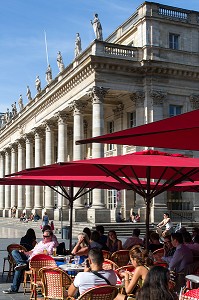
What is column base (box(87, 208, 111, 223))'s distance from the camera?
34531 mm

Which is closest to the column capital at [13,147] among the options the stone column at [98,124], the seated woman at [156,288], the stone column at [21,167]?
the stone column at [21,167]

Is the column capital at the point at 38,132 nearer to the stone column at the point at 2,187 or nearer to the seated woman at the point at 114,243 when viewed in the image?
the stone column at the point at 2,187

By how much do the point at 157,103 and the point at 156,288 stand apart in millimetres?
32442

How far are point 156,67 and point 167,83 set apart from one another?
155cm

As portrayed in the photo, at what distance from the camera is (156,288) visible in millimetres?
4770

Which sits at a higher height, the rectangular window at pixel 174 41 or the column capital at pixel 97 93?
the rectangular window at pixel 174 41

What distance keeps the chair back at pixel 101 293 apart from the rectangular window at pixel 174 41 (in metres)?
34.1

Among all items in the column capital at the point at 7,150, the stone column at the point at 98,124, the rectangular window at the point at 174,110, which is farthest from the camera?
the column capital at the point at 7,150

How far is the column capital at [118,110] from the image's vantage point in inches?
1606

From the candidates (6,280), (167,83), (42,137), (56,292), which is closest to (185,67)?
(167,83)

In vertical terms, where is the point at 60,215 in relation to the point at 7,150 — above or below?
below

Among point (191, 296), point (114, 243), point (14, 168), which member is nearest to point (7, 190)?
point (14, 168)

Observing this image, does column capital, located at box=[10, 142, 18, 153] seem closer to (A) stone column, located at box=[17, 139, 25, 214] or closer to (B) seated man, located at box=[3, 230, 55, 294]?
(A) stone column, located at box=[17, 139, 25, 214]

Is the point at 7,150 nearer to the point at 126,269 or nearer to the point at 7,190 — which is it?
the point at 7,190
